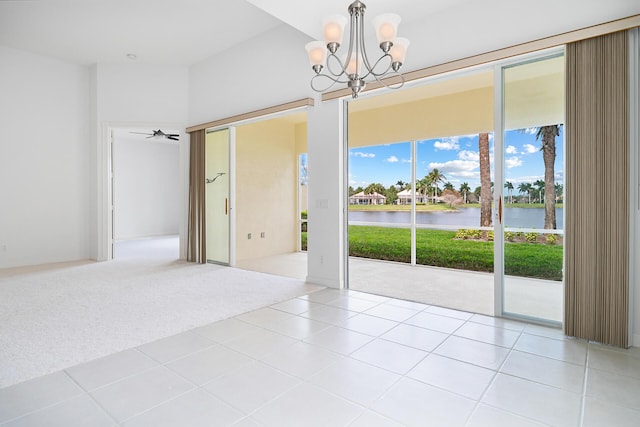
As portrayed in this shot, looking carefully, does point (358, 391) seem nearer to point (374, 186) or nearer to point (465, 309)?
point (465, 309)

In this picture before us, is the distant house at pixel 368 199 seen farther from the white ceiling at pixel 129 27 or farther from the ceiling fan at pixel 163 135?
the ceiling fan at pixel 163 135

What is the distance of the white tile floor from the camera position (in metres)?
1.67

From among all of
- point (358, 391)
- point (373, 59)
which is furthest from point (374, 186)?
point (358, 391)

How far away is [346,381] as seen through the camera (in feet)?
6.55

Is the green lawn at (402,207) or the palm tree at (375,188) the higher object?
the palm tree at (375,188)

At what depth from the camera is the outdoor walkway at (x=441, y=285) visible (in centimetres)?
299

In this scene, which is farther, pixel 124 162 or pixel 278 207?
pixel 124 162

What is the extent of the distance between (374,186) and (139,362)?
249 inches

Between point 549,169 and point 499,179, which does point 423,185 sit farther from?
point 549,169

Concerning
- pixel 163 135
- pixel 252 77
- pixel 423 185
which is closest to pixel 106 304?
pixel 252 77

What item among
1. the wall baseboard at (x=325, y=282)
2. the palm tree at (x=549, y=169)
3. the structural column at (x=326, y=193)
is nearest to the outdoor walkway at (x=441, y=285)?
the wall baseboard at (x=325, y=282)

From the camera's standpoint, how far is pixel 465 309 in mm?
3398

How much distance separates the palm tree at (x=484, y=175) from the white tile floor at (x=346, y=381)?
12.2 ft

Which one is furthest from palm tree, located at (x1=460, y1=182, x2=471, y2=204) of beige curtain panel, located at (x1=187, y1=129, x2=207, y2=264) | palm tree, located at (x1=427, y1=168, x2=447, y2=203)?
beige curtain panel, located at (x1=187, y1=129, x2=207, y2=264)
